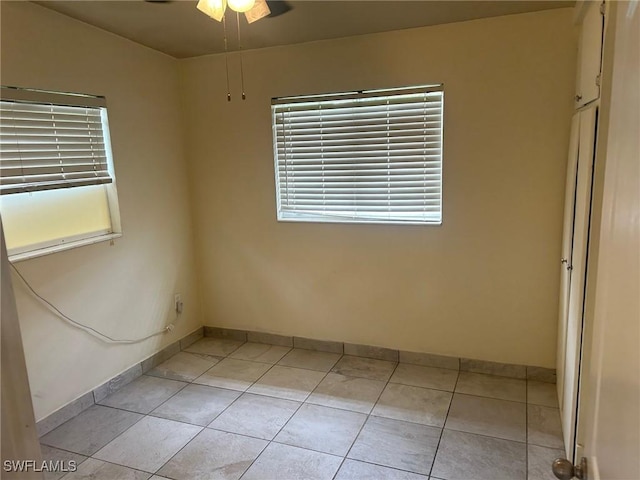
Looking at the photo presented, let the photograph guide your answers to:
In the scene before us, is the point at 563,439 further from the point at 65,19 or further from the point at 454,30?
the point at 65,19

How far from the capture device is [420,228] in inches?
118

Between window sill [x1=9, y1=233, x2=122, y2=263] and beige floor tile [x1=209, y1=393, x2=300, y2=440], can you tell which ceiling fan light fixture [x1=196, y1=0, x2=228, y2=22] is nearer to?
window sill [x1=9, y1=233, x2=122, y2=263]

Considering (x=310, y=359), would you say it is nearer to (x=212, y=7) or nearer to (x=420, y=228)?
(x=420, y=228)

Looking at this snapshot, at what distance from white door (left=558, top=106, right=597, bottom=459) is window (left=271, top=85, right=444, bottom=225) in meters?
0.86

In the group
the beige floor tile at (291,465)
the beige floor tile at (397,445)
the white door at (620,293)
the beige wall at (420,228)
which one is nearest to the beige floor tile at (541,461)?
the beige floor tile at (397,445)

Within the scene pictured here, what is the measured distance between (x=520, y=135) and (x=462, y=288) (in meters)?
1.03

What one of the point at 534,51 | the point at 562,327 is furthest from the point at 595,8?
the point at 562,327

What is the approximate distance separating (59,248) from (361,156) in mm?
1962

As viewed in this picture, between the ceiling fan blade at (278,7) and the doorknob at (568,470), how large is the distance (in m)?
2.27

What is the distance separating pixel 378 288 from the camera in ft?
10.4

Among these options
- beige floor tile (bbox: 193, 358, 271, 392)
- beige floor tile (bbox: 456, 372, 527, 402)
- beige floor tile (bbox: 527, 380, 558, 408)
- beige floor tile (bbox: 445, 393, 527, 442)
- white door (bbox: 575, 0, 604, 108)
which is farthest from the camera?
beige floor tile (bbox: 193, 358, 271, 392)

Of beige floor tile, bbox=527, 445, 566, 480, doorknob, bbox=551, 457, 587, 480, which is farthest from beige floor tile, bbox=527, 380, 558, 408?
doorknob, bbox=551, 457, 587, 480

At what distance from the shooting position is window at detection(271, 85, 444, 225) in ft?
9.56

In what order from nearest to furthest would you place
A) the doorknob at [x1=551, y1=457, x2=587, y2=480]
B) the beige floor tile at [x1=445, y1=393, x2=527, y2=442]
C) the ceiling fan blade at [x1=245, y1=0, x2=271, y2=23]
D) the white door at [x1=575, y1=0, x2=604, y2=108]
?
the doorknob at [x1=551, y1=457, x2=587, y2=480] < the white door at [x1=575, y1=0, x2=604, y2=108] < the ceiling fan blade at [x1=245, y1=0, x2=271, y2=23] < the beige floor tile at [x1=445, y1=393, x2=527, y2=442]
